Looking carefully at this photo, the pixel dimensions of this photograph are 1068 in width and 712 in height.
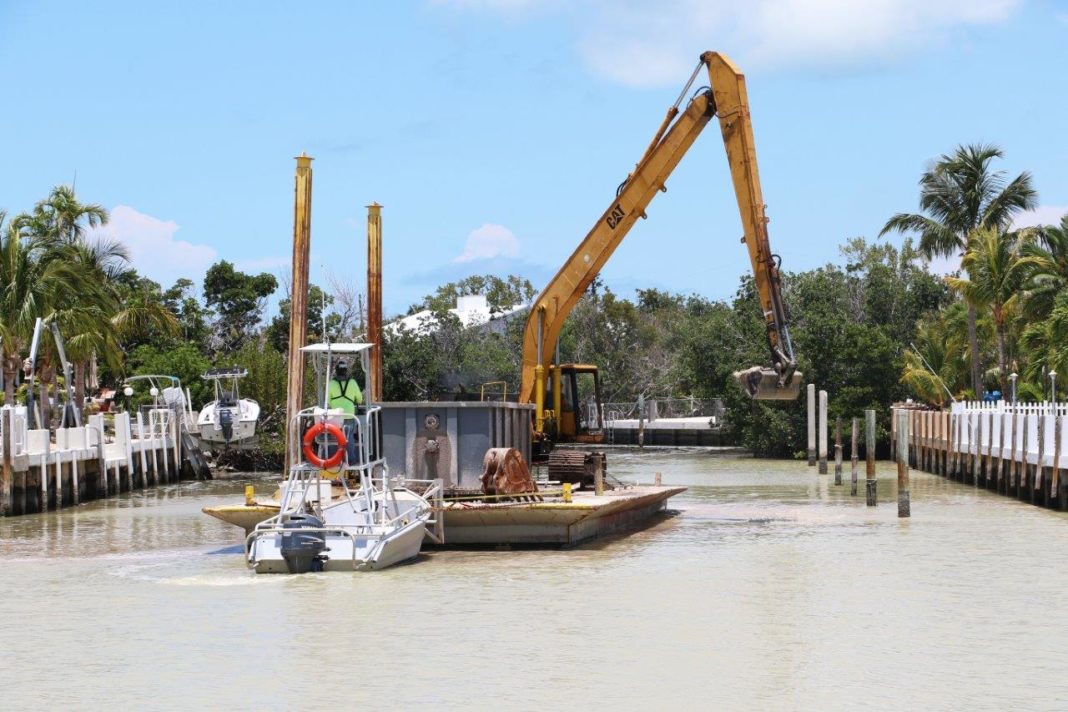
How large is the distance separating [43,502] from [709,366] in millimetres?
38398

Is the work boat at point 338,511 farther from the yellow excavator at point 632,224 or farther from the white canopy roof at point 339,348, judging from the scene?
the yellow excavator at point 632,224

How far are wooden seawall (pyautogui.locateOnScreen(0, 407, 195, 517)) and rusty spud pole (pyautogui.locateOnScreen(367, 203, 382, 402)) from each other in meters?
8.91

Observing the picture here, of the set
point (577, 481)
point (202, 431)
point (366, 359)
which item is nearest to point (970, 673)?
point (366, 359)

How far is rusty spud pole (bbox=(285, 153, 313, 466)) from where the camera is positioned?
1029 inches

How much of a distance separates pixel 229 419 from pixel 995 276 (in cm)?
2626

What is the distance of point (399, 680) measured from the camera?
15.3 meters

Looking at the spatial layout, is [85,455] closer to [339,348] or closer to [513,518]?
[513,518]

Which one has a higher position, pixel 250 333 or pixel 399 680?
pixel 250 333

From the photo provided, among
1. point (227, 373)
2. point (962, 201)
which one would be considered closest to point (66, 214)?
point (227, 373)

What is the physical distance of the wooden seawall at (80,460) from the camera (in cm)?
3416

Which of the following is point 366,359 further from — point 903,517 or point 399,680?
point 903,517

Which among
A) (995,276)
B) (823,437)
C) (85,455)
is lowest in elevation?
(823,437)

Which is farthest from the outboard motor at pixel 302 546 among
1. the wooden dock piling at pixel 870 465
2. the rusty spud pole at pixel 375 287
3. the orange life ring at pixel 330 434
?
the wooden dock piling at pixel 870 465

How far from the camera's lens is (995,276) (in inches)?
2122
